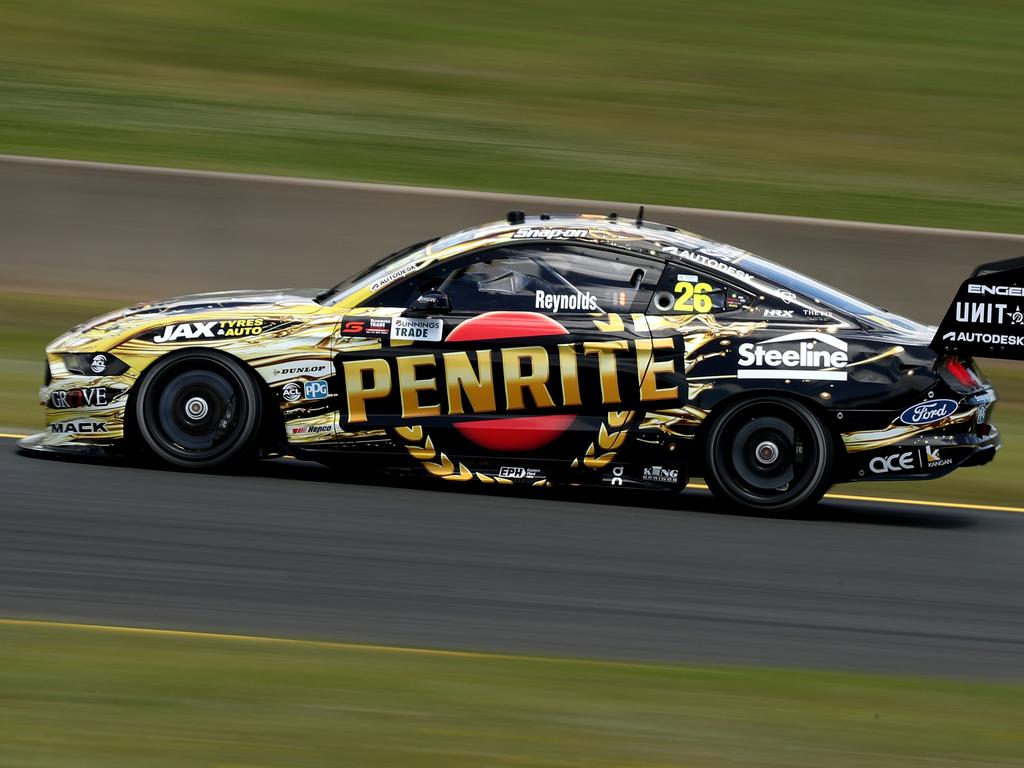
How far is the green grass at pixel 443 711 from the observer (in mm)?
4434

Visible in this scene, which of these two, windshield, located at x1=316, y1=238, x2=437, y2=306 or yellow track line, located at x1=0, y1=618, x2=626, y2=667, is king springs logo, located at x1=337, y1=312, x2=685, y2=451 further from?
yellow track line, located at x1=0, y1=618, x2=626, y2=667

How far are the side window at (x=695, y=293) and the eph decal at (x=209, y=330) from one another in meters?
2.25

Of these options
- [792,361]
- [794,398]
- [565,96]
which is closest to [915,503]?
[794,398]

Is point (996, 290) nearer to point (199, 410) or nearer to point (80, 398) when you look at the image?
point (199, 410)

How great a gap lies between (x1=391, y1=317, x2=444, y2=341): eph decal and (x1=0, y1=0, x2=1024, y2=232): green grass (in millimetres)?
6680

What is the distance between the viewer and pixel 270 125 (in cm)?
1619

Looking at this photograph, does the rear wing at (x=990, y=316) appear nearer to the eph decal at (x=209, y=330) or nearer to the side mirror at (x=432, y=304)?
the side mirror at (x=432, y=304)

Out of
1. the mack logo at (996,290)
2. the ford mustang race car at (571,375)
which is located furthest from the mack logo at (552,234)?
the mack logo at (996,290)

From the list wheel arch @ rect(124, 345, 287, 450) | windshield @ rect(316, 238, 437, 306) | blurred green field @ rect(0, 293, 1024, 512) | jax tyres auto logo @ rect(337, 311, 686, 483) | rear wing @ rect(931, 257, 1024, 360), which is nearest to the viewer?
rear wing @ rect(931, 257, 1024, 360)

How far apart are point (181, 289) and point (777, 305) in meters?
6.26

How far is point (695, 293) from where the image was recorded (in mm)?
8141

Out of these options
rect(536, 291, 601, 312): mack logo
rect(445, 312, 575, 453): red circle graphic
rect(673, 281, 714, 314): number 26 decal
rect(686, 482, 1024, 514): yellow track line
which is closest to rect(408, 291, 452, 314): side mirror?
rect(445, 312, 575, 453): red circle graphic

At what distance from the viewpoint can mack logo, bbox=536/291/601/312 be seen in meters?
8.12

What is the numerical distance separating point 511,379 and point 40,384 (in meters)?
4.44
